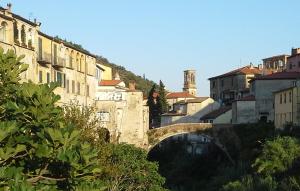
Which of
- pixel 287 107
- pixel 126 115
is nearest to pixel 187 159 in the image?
pixel 126 115

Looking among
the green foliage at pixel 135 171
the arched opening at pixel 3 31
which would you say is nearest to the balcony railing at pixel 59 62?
the green foliage at pixel 135 171

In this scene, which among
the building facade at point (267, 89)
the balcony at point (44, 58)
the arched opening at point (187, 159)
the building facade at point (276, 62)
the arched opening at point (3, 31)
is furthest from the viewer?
the building facade at point (276, 62)

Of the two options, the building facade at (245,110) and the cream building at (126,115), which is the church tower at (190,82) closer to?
the building facade at (245,110)

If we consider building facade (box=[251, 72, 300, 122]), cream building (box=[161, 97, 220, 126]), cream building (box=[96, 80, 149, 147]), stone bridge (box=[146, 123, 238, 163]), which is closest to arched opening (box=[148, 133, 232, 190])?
stone bridge (box=[146, 123, 238, 163])

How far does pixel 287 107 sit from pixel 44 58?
2332 cm

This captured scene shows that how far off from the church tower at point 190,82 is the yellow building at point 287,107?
72.2 m

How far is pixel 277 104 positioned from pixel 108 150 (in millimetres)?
35929

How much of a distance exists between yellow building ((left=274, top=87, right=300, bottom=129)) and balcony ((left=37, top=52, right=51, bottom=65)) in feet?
72.0

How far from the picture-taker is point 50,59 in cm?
5212

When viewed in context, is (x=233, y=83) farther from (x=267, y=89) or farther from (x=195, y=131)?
(x=195, y=131)

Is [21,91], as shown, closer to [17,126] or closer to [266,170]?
[17,126]

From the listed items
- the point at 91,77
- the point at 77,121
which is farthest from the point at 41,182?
the point at 91,77

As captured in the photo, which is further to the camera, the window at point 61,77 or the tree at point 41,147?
the window at point 61,77

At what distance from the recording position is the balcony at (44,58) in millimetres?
49088
